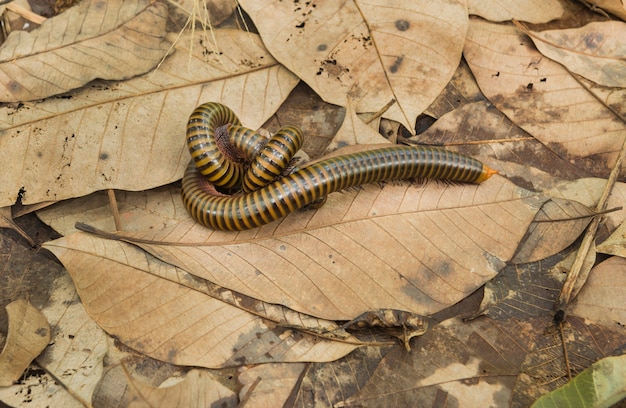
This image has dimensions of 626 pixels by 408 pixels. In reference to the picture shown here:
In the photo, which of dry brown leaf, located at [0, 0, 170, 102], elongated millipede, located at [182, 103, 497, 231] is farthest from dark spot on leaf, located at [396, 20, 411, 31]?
dry brown leaf, located at [0, 0, 170, 102]

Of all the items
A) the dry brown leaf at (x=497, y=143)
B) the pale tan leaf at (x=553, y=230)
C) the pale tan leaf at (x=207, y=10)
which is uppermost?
the pale tan leaf at (x=207, y=10)

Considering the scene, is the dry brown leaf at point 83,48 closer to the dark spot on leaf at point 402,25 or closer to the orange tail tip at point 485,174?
the dark spot on leaf at point 402,25

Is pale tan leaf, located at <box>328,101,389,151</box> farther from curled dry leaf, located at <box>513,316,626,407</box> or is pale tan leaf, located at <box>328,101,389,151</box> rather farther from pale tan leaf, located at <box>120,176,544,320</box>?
curled dry leaf, located at <box>513,316,626,407</box>

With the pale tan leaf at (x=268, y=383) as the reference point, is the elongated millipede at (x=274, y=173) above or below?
above

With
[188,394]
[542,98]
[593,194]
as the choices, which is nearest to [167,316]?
[188,394]

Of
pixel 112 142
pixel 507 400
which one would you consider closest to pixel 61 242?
pixel 112 142

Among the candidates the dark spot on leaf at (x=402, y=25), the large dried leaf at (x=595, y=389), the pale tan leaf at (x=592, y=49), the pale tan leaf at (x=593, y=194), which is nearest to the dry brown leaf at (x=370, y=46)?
the dark spot on leaf at (x=402, y=25)
